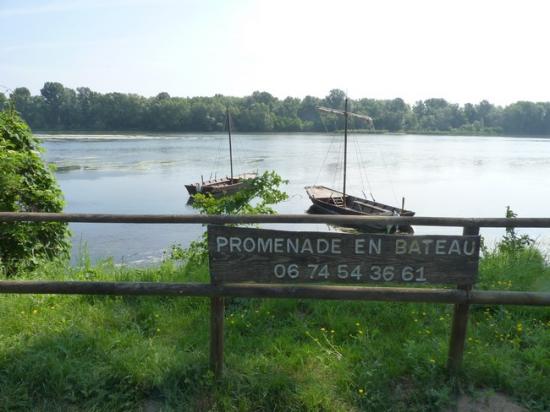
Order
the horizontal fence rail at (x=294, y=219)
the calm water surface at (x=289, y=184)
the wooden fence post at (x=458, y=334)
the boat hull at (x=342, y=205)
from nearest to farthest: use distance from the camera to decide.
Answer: the horizontal fence rail at (x=294, y=219) → the wooden fence post at (x=458, y=334) → the calm water surface at (x=289, y=184) → the boat hull at (x=342, y=205)

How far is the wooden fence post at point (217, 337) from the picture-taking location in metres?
2.97

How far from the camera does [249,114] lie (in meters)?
104

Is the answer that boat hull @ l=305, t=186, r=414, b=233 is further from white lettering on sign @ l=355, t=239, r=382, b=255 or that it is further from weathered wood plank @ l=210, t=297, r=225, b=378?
weathered wood plank @ l=210, t=297, r=225, b=378

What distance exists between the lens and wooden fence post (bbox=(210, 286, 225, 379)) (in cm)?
297

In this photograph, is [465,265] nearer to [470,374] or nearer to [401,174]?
[470,374]

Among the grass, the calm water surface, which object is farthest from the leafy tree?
the grass

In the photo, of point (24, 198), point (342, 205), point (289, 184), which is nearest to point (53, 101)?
point (289, 184)

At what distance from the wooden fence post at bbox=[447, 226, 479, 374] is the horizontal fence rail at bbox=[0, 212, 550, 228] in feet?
0.43

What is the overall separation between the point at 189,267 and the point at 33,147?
3.08 metres

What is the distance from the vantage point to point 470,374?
3.04 metres

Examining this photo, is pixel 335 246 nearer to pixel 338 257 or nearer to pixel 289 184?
pixel 338 257

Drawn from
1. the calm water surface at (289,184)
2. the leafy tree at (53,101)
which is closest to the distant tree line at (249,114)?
the leafy tree at (53,101)

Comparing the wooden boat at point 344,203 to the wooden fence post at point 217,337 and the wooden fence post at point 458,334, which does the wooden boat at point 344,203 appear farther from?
the wooden fence post at point 217,337

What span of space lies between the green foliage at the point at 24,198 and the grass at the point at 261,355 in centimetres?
170
